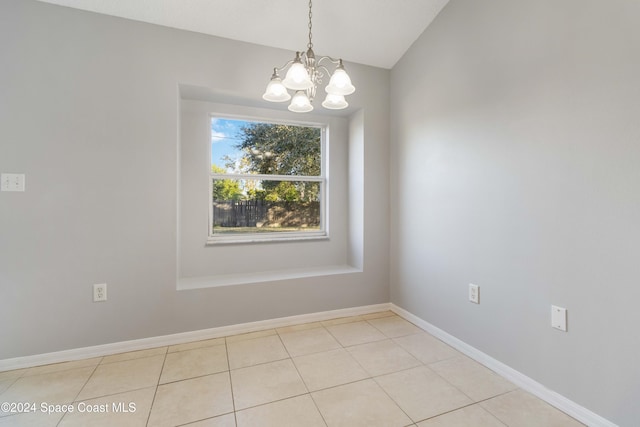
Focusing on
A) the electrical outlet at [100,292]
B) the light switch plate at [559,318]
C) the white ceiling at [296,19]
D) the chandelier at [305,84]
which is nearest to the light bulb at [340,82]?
the chandelier at [305,84]

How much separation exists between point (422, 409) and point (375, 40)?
280 centimetres

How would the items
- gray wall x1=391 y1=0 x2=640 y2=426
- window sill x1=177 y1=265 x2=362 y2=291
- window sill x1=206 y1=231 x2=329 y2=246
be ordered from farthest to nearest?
window sill x1=206 y1=231 x2=329 y2=246
window sill x1=177 y1=265 x2=362 y2=291
gray wall x1=391 y1=0 x2=640 y2=426

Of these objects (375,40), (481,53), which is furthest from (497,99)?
(375,40)

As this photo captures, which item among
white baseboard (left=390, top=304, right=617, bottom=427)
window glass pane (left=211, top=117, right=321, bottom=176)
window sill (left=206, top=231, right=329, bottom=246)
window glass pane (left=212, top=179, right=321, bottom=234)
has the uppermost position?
window glass pane (left=211, top=117, right=321, bottom=176)

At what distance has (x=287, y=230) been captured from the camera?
10.3ft

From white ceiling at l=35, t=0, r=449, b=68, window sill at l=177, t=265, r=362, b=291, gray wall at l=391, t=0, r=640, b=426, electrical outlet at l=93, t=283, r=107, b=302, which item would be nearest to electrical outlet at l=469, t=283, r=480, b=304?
gray wall at l=391, t=0, r=640, b=426

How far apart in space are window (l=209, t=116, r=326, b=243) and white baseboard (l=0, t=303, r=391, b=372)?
0.82m

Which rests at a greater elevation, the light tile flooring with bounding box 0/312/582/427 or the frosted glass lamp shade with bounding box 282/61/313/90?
the frosted glass lamp shade with bounding box 282/61/313/90

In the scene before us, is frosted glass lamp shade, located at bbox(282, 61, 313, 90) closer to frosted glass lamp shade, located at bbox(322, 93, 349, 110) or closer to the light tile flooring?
frosted glass lamp shade, located at bbox(322, 93, 349, 110)

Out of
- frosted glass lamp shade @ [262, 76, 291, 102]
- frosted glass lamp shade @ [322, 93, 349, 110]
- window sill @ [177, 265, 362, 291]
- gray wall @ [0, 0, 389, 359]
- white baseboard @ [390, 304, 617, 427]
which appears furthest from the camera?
window sill @ [177, 265, 362, 291]

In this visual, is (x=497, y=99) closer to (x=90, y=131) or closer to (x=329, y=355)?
(x=329, y=355)

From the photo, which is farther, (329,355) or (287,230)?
(287,230)

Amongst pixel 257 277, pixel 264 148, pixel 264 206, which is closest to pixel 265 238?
pixel 264 206

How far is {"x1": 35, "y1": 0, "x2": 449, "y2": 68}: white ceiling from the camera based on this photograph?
7.02ft
